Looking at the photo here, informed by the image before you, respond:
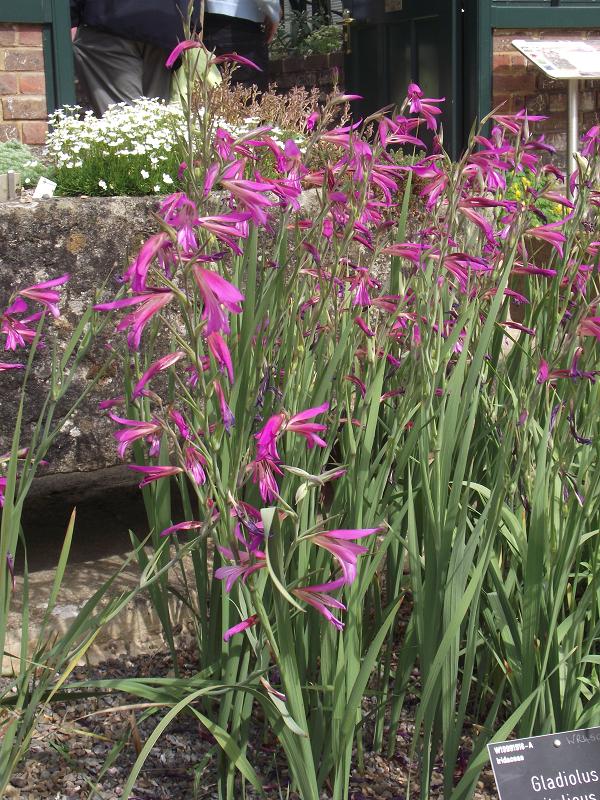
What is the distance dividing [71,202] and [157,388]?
0.51 metres

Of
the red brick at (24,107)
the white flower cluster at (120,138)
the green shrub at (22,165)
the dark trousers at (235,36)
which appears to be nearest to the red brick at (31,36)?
the red brick at (24,107)

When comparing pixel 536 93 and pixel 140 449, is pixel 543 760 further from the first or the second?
pixel 536 93

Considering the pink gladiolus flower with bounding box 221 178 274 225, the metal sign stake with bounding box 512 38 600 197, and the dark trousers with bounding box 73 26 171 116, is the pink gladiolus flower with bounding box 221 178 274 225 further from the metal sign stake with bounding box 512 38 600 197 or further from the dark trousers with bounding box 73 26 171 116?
the metal sign stake with bounding box 512 38 600 197

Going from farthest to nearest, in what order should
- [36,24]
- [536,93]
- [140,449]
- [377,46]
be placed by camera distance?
[377,46] < [536,93] < [36,24] < [140,449]

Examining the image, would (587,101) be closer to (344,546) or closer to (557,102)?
(557,102)

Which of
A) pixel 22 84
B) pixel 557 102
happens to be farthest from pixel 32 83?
pixel 557 102

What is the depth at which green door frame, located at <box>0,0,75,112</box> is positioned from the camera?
14.7 ft

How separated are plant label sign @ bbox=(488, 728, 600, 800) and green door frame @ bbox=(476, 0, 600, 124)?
15.7 ft

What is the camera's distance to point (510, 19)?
5871 millimetres

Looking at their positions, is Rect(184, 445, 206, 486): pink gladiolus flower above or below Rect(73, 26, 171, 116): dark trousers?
below

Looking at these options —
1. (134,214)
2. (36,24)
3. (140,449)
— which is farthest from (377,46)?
(140,449)

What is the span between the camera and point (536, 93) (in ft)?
19.9

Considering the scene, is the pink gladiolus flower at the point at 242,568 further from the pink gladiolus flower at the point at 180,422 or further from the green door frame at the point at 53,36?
the green door frame at the point at 53,36

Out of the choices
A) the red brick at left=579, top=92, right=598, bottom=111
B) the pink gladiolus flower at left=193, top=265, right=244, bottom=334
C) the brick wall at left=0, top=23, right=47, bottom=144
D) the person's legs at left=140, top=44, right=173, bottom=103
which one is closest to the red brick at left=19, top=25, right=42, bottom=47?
the brick wall at left=0, top=23, right=47, bottom=144
